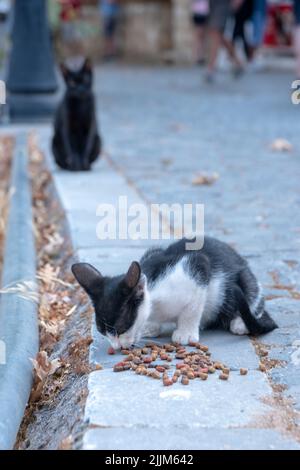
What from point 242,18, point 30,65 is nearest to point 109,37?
point 242,18

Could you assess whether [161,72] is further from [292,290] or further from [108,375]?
[108,375]

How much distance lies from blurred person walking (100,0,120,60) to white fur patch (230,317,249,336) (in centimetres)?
1790

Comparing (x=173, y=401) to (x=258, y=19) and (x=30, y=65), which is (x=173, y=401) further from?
(x=258, y=19)

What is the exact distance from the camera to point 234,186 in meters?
6.82

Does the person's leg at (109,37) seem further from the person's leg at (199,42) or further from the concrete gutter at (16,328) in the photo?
the concrete gutter at (16,328)

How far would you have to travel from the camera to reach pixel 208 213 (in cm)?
582

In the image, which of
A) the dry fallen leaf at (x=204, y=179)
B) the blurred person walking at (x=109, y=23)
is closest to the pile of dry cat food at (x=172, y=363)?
the dry fallen leaf at (x=204, y=179)

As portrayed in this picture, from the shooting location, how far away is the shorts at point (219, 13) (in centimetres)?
1370

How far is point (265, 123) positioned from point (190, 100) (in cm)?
283

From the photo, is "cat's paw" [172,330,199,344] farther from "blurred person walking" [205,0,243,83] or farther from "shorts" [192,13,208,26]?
"shorts" [192,13,208,26]

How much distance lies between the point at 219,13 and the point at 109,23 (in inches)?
294

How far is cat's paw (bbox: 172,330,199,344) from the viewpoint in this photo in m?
3.41

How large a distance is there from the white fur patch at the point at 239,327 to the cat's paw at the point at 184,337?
0.68 ft
